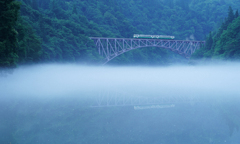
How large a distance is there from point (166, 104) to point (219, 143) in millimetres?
5474

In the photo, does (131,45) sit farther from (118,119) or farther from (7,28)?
(118,119)

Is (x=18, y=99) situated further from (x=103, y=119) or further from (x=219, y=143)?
(x=219, y=143)

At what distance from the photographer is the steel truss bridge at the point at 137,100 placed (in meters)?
13.5

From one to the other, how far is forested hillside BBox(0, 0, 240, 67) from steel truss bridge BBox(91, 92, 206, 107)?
7.00m

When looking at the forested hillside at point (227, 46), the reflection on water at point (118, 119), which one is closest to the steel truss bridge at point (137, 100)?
the reflection on water at point (118, 119)

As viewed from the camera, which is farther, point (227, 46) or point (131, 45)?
point (131, 45)

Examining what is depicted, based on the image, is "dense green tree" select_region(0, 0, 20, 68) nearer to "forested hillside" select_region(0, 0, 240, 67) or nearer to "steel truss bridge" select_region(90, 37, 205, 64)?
"forested hillside" select_region(0, 0, 240, 67)

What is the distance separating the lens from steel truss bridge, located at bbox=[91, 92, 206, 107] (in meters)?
13.5

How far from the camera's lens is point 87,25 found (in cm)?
6259

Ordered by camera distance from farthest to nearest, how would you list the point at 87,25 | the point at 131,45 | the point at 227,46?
the point at 87,25 < the point at 131,45 < the point at 227,46

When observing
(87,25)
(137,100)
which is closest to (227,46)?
(137,100)

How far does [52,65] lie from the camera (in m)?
36.9

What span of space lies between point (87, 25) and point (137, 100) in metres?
50.7

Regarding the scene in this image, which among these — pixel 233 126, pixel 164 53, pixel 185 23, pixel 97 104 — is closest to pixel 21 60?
pixel 97 104
